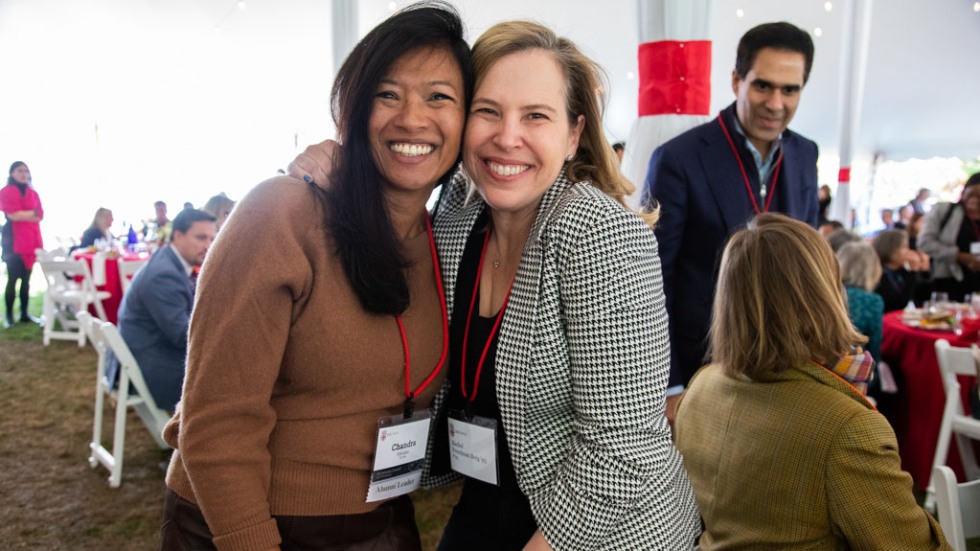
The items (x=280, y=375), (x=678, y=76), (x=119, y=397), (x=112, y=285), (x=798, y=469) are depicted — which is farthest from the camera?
(x=112, y=285)

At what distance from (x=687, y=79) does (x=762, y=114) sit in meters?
0.31

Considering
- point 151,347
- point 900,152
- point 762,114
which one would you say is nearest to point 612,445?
point 762,114

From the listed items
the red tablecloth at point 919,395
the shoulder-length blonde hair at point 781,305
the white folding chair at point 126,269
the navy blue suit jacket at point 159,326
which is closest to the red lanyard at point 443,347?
the shoulder-length blonde hair at point 781,305

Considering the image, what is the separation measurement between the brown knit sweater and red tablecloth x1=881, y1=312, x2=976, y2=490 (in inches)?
126

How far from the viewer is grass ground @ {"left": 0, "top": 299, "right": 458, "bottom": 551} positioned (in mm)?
3051

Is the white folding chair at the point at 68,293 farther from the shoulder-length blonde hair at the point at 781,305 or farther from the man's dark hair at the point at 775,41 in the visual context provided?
the shoulder-length blonde hair at the point at 781,305

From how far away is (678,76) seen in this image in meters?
2.28

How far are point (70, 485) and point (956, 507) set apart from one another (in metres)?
3.96

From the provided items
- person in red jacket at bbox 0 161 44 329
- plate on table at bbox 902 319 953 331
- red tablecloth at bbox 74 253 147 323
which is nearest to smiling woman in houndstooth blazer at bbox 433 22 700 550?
plate on table at bbox 902 319 953 331

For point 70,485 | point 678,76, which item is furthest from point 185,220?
point 678,76

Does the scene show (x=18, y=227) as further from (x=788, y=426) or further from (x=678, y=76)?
(x=788, y=426)

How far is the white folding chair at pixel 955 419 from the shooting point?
282cm

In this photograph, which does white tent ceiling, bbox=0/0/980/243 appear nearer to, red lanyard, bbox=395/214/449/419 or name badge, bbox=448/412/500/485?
red lanyard, bbox=395/214/449/419

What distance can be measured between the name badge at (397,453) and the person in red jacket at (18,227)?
28.5 ft
